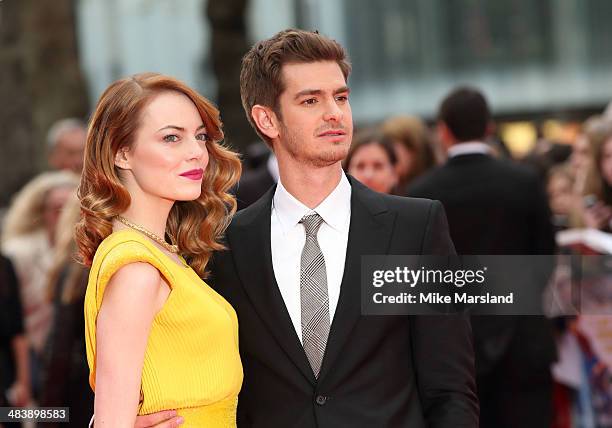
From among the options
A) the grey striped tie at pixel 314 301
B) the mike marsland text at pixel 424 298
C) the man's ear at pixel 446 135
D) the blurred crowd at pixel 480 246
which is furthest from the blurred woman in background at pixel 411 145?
the grey striped tie at pixel 314 301

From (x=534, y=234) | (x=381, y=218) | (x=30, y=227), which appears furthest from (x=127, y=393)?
(x=30, y=227)

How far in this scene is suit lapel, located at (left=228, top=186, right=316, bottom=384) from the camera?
347 cm

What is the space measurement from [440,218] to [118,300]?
105 centimetres

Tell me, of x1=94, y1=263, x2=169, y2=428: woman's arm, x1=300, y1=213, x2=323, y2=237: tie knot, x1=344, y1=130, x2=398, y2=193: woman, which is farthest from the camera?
x1=344, y1=130, x2=398, y2=193: woman

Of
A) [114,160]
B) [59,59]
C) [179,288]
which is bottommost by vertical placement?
[179,288]

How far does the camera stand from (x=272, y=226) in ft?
12.1

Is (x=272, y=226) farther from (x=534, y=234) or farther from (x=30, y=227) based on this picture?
(x=30, y=227)

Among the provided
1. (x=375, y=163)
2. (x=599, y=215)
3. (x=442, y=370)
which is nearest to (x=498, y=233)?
(x=599, y=215)

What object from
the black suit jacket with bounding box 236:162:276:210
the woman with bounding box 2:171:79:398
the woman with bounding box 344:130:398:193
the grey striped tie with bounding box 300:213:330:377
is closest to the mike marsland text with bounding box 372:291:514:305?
the grey striped tie with bounding box 300:213:330:377

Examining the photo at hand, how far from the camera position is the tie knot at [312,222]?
11.9 feet

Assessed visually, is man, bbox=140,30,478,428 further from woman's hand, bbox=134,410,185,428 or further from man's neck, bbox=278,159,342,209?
woman's hand, bbox=134,410,185,428

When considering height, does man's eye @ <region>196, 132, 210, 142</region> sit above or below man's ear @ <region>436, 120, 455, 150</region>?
above

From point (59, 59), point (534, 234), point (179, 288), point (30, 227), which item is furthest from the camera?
point (59, 59)

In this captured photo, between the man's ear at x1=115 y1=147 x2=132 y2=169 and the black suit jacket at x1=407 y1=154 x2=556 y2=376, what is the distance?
295cm
